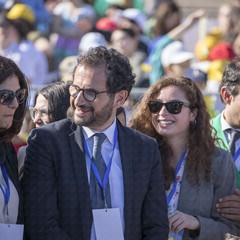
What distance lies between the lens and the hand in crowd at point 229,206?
6.44m

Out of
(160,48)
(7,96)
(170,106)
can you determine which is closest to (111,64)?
(7,96)

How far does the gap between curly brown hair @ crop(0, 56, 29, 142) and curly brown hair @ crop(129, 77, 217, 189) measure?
1.25 meters

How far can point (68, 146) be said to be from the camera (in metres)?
5.68

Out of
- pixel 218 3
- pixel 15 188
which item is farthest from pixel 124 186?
pixel 218 3

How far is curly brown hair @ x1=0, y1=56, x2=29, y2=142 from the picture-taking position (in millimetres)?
5492

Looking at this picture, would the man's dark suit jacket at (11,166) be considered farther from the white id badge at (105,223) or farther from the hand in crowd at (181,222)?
the hand in crowd at (181,222)

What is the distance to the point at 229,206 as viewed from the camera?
6.44m

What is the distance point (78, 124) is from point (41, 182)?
42cm

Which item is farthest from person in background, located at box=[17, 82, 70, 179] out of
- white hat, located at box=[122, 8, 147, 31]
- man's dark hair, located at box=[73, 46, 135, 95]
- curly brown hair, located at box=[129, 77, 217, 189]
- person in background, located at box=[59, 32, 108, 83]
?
white hat, located at box=[122, 8, 147, 31]

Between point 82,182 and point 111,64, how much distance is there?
75cm

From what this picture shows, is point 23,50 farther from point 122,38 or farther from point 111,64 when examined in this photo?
point 111,64

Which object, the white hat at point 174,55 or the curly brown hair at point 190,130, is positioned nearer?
the curly brown hair at point 190,130

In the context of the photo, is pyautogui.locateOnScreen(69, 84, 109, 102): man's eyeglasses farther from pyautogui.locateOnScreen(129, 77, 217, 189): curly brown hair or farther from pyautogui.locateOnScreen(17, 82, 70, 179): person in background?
pyautogui.locateOnScreen(129, 77, 217, 189): curly brown hair

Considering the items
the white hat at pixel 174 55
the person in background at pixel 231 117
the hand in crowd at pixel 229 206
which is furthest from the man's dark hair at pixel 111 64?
the white hat at pixel 174 55
